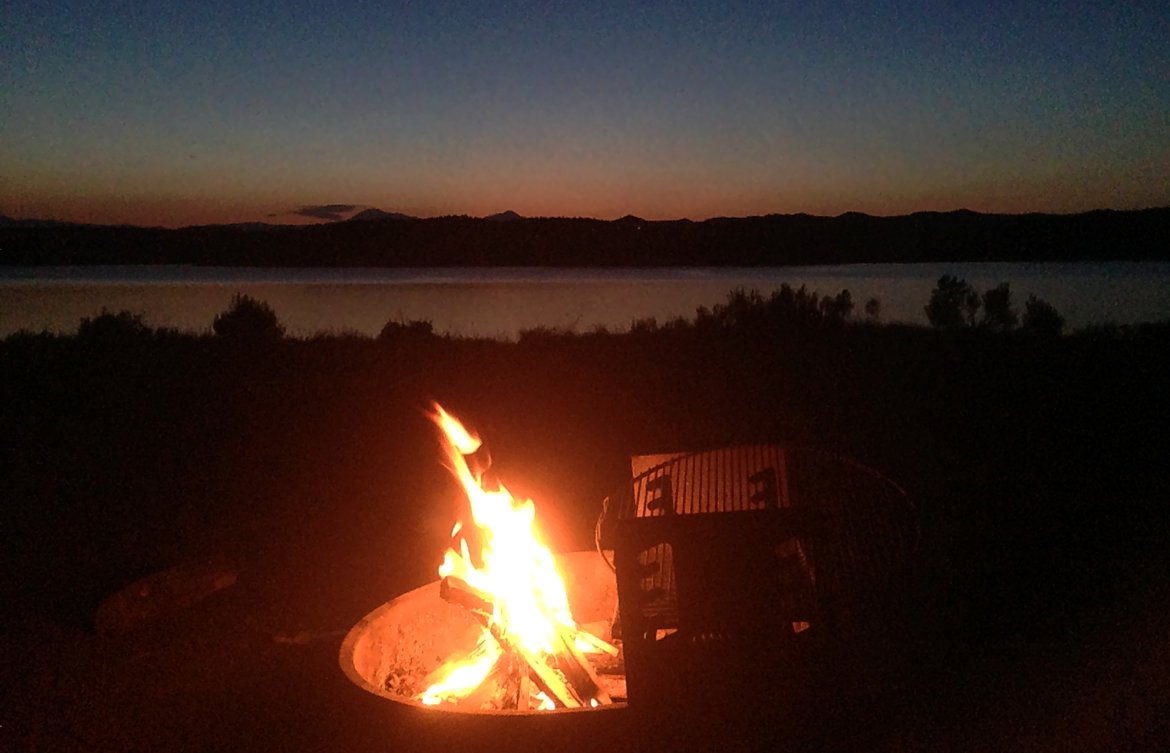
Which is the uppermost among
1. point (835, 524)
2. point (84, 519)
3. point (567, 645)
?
Answer: point (835, 524)

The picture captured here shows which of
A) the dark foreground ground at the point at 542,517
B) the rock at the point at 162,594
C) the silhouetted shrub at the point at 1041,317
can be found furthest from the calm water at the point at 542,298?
the rock at the point at 162,594

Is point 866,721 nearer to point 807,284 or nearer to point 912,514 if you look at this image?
point 912,514

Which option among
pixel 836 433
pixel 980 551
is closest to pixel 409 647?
pixel 980 551

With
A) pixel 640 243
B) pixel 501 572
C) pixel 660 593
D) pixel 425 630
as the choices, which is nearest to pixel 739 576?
pixel 660 593

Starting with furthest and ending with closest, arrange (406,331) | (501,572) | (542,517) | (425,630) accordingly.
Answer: (406,331)
(542,517)
(425,630)
(501,572)

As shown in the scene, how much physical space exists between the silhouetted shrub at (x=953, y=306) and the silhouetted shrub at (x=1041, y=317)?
85 centimetres

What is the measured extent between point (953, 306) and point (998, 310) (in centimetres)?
76

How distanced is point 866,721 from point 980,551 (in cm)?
258

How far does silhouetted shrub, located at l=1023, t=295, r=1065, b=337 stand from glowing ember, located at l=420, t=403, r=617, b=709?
12.7 meters

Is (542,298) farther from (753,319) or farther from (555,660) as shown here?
(555,660)

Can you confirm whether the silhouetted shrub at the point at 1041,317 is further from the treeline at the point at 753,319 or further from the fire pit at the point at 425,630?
the fire pit at the point at 425,630

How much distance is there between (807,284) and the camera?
1725cm

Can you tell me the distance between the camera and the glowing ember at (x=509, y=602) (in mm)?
2824

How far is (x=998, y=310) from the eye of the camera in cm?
1550
